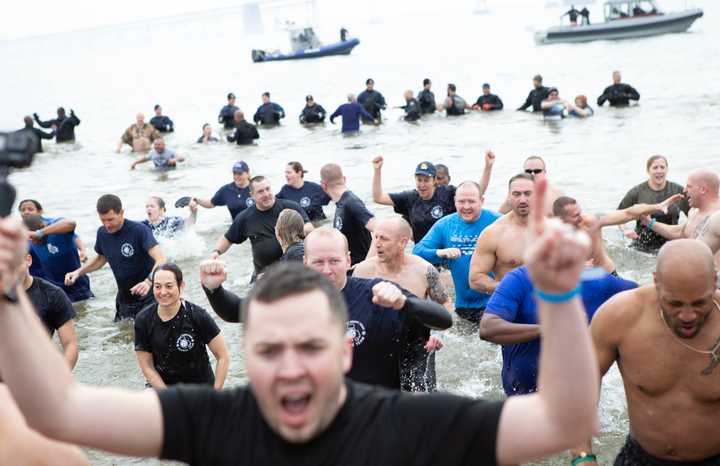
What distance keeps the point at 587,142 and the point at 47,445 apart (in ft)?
67.0

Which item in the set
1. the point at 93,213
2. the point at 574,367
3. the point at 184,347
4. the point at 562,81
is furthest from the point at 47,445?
the point at 562,81

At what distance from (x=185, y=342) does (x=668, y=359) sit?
11.3 feet

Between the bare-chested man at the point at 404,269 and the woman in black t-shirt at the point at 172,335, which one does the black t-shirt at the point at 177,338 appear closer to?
the woman in black t-shirt at the point at 172,335

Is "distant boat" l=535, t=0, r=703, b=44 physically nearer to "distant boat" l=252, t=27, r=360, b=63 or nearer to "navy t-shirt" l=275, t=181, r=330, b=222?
"distant boat" l=252, t=27, r=360, b=63

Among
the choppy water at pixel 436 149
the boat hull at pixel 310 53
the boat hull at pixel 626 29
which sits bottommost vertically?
the choppy water at pixel 436 149

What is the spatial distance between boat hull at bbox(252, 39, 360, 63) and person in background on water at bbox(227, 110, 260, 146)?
133 feet

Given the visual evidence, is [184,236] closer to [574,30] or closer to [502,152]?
[502,152]

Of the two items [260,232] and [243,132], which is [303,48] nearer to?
[243,132]

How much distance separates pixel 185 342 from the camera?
595cm

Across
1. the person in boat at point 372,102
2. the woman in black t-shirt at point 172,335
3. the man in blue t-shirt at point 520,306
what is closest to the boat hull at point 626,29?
the person in boat at point 372,102

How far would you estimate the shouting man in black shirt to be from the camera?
1834mm

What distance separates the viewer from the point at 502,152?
21500 millimetres

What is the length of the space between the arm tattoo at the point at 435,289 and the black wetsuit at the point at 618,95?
2277 cm

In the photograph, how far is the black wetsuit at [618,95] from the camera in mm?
27078
